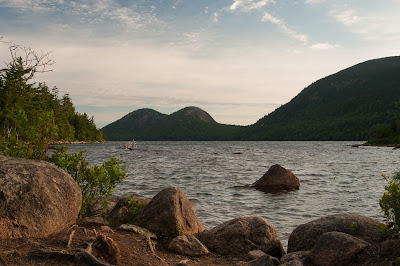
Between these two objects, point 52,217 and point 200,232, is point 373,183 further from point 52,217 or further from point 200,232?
point 52,217

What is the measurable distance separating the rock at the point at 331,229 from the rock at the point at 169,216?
11.8 ft

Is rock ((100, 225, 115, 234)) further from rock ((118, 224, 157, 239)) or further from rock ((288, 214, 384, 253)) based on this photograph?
rock ((288, 214, 384, 253))

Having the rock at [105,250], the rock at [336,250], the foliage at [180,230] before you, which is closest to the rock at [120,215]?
the foliage at [180,230]

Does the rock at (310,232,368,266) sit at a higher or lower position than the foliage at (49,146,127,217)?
lower

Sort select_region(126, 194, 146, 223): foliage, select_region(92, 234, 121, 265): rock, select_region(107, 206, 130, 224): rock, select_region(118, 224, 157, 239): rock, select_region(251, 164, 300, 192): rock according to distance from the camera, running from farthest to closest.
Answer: select_region(251, 164, 300, 192): rock
select_region(126, 194, 146, 223): foliage
select_region(107, 206, 130, 224): rock
select_region(118, 224, 157, 239): rock
select_region(92, 234, 121, 265): rock

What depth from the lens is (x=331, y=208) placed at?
17688 mm

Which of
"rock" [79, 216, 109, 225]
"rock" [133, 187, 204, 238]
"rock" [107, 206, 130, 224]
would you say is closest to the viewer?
"rock" [79, 216, 109, 225]

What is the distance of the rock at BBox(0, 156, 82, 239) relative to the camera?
758cm

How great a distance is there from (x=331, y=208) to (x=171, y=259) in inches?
461

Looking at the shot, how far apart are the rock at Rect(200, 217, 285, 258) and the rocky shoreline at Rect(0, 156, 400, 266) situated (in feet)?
0.10

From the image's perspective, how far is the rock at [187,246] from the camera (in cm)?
976

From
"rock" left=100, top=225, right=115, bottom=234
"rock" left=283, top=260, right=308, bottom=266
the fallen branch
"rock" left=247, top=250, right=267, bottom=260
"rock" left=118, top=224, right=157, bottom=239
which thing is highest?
the fallen branch

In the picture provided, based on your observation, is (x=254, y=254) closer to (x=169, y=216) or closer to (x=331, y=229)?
(x=331, y=229)

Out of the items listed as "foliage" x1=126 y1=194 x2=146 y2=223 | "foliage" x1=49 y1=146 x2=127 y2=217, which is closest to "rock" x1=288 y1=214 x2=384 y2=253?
"foliage" x1=126 y1=194 x2=146 y2=223
